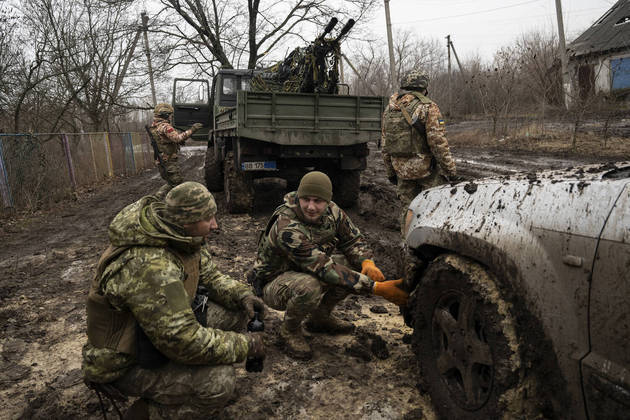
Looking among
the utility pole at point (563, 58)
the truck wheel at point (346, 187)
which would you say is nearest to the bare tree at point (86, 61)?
the truck wheel at point (346, 187)

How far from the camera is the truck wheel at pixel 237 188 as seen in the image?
648cm

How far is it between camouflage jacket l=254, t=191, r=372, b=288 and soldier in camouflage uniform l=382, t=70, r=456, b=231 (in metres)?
1.87

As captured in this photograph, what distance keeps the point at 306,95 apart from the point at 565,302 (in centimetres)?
502

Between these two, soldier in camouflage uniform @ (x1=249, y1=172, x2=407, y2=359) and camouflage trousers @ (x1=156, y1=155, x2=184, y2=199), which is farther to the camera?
camouflage trousers @ (x1=156, y1=155, x2=184, y2=199)

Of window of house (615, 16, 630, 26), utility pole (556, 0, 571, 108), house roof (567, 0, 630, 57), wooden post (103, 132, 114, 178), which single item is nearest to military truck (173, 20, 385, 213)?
wooden post (103, 132, 114, 178)

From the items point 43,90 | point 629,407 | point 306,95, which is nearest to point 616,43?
point 306,95

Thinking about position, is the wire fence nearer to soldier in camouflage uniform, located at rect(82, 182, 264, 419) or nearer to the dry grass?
soldier in camouflage uniform, located at rect(82, 182, 264, 419)

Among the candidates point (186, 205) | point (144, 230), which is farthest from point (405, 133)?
point (144, 230)

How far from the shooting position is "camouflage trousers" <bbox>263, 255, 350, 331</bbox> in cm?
262

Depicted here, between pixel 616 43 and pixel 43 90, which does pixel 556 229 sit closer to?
pixel 43 90

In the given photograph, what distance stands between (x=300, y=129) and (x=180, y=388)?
4.57 meters

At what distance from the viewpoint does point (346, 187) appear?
677 centimetres

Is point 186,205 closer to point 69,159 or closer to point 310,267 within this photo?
point 310,267

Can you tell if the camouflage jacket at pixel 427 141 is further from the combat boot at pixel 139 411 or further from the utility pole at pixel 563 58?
the utility pole at pixel 563 58
